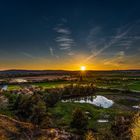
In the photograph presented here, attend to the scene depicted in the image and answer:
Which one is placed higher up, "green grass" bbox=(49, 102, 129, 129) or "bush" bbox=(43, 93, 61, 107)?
"bush" bbox=(43, 93, 61, 107)

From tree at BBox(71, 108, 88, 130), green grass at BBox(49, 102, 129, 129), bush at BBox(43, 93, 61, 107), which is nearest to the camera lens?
tree at BBox(71, 108, 88, 130)

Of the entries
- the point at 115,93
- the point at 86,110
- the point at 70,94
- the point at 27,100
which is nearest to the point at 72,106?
the point at 86,110

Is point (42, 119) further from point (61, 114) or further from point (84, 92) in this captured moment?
point (84, 92)

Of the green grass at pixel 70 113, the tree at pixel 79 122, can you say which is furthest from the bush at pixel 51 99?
the tree at pixel 79 122

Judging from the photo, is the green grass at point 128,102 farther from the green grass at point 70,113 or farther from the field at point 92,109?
the green grass at point 70,113

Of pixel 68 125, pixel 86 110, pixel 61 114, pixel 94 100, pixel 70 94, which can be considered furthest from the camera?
pixel 70 94

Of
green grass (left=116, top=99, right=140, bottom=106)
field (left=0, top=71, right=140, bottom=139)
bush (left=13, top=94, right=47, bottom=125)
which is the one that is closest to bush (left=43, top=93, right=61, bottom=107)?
field (left=0, top=71, right=140, bottom=139)

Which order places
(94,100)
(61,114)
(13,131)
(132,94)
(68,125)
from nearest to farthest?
(13,131)
(68,125)
(61,114)
(94,100)
(132,94)

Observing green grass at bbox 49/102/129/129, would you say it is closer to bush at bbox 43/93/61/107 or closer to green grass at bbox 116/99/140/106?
bush at bbox 43/93/61/107

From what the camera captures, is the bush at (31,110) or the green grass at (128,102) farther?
the green grass at (128,102)

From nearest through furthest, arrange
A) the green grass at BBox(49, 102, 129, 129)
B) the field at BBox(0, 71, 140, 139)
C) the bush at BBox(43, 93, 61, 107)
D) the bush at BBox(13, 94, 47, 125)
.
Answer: the bush at BBox(13, 94, 47, 125) → the field at BBox(0, 71, 140, 139) → the green grass at BBox(49, 102, 129, 129) → the bush at BBox(43, 93, 61, 107)

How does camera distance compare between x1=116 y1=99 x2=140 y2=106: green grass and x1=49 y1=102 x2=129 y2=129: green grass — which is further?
x1=116 y1=99 x2=140 y2=106: green grass
